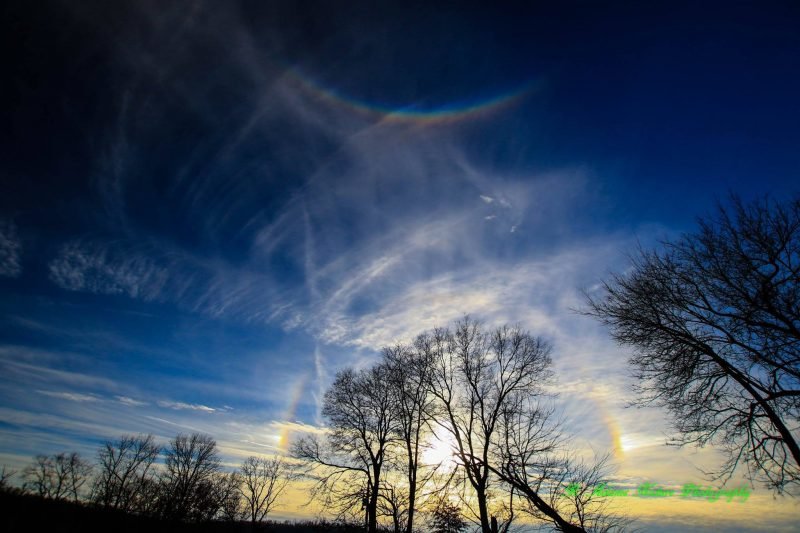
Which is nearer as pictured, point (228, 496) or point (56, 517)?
point (56, 517)

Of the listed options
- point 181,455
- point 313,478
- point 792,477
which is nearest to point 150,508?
point 313,478

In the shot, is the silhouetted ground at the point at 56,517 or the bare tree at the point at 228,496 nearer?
the silhouetted ground at the point at 56,517

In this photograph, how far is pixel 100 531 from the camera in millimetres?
9625

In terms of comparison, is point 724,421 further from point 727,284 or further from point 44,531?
point 44,531

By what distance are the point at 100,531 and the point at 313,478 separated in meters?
14.3

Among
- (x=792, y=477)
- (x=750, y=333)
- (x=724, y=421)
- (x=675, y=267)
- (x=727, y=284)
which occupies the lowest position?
(x=792, y=477)

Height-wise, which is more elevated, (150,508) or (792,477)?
(792,477)

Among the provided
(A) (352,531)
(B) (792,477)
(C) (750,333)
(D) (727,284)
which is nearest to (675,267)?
(D) (727,284)

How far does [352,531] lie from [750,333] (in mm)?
26911

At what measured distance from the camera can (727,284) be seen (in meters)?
9.43

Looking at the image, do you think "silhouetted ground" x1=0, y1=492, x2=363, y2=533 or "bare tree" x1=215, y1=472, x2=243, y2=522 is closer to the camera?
"silhouetted ground" x1=0, y1=492, x2=363, y2=533

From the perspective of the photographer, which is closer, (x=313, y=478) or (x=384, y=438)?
(x=313, y=478)

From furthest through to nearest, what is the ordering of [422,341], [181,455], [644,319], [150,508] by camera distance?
[181,455] < [422,341] < [150,508] < [644,319]

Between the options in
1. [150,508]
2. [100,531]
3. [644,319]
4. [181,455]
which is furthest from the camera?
[181,455]
